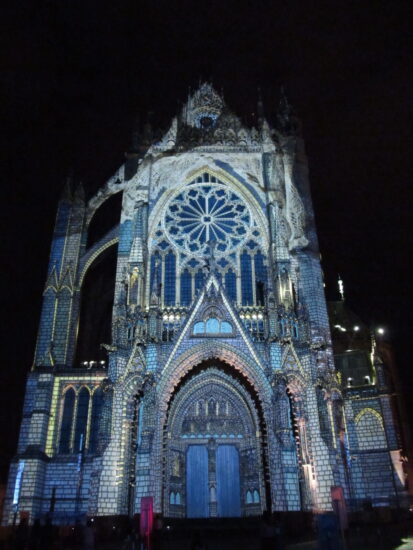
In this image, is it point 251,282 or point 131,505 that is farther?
point 251,282

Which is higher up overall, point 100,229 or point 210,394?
point 100,229

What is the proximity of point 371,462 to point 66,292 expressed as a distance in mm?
18786

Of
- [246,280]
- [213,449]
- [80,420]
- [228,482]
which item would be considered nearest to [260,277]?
[246,280]

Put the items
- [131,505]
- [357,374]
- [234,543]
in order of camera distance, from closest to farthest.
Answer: [234,543] → [131,505] → [357,374]

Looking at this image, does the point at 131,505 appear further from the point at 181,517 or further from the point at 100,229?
the point at 100,229

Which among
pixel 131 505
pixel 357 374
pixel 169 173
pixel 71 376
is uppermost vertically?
pixel 169 173

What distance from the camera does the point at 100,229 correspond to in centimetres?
3262

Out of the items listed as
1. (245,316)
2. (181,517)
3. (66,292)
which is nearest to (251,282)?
(245,316)

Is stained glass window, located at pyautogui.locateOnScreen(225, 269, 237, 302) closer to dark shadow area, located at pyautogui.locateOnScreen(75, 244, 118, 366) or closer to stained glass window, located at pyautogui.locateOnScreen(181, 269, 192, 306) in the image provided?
stained glass window, located at pyautogui.locateOnScreen(181, 269, 192, 306)

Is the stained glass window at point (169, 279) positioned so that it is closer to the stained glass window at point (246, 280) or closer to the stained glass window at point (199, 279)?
the stained glass window at point (199, 279)

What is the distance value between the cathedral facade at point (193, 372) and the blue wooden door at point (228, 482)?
0.05 metres

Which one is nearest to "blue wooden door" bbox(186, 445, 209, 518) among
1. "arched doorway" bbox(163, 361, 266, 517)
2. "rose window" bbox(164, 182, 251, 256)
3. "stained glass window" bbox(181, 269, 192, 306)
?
"arched doorway" bbox(163, 361, 266, 517)

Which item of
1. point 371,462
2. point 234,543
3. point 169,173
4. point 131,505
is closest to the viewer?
point 234,543

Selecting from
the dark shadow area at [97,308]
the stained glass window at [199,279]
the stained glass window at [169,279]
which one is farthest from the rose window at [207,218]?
the dark shadow area at [97,308]
